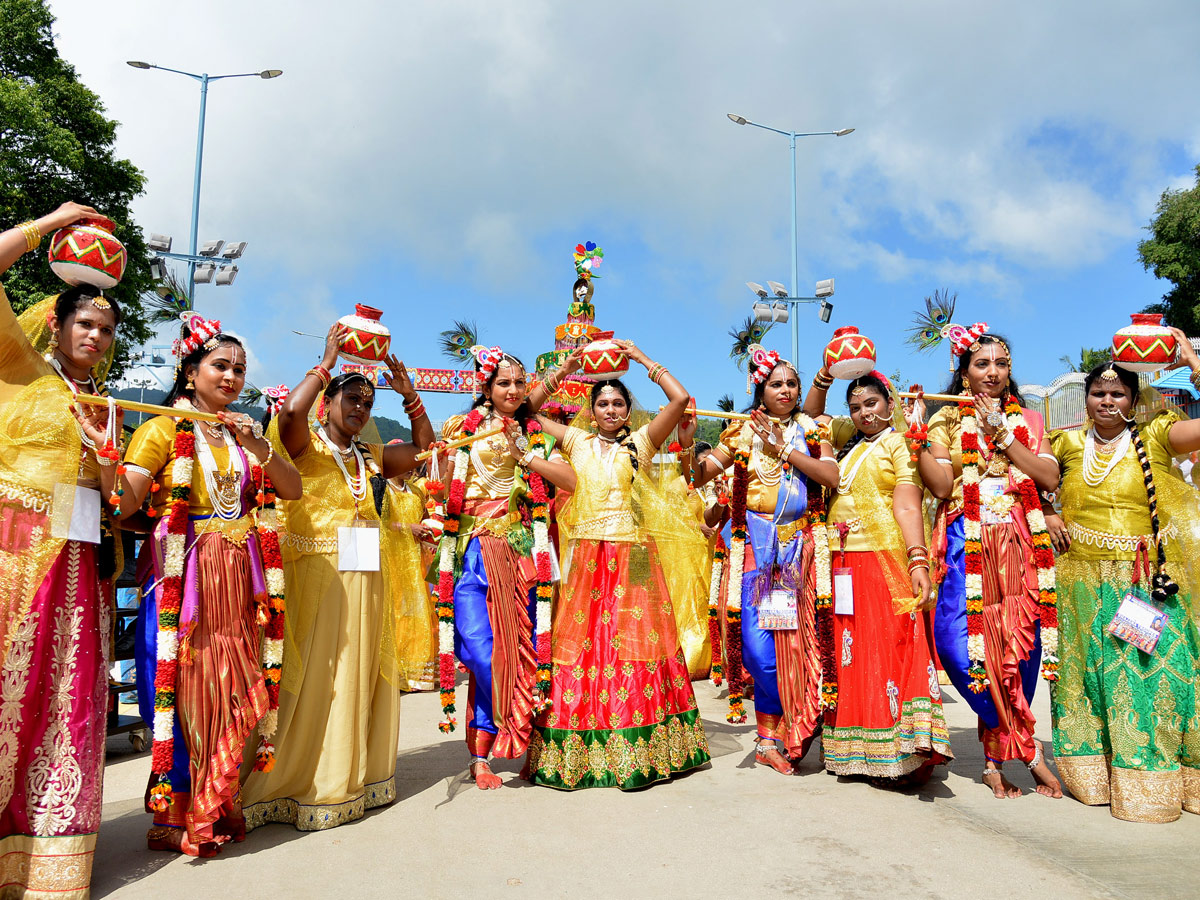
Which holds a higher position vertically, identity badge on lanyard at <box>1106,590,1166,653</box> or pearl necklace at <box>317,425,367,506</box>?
pearl necklace at <box>317,425,367,506</box>

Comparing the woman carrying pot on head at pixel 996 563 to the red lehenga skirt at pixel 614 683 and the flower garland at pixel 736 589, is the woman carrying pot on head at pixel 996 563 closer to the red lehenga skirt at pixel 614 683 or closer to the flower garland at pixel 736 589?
the flower garland at pixel 736 589

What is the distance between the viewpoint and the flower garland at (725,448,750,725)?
4.72 meters

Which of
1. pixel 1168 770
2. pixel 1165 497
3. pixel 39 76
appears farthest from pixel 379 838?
pixel 39 76

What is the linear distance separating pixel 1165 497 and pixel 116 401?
4611mm

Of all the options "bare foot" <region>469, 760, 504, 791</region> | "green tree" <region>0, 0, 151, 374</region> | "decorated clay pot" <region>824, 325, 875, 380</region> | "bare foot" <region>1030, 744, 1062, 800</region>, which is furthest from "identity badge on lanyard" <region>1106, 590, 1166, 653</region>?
"green tree" <region>0, 0, 151, 374</region>

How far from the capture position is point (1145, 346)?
400 centimetres

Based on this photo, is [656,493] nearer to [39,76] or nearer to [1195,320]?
[39,76]

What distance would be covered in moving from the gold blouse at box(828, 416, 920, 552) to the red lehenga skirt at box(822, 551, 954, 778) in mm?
Answer: 103

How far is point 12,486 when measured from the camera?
2939 millimetres

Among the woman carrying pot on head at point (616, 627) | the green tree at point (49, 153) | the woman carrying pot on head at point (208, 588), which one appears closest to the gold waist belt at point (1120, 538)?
the woman carrying pot on head at point (616, 627)

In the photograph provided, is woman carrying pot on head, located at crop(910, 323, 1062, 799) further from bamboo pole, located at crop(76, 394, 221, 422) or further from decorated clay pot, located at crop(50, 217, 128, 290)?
decorated clay pot, located at crop(50, 217, 128, 290)

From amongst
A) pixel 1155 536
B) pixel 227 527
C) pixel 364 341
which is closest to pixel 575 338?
pixel 364 341

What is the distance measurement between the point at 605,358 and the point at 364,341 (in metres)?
1.25

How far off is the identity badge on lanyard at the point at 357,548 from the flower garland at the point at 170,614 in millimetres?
683
